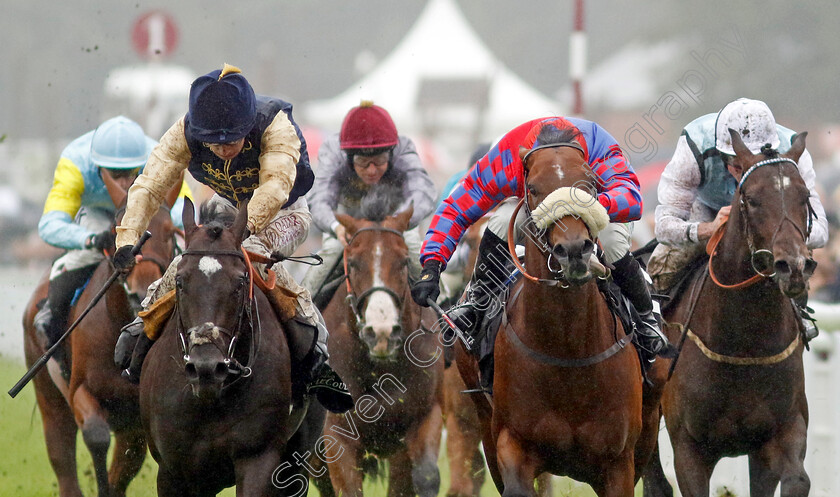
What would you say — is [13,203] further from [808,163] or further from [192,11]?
[808,163]

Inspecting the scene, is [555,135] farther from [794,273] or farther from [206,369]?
[206,369]

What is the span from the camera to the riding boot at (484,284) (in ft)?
18.8

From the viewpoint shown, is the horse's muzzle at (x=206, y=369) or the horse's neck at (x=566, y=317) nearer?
the horse's muzzle at (x=206, y=369)

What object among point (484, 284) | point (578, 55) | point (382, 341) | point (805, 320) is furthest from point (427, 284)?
point (578, 55)

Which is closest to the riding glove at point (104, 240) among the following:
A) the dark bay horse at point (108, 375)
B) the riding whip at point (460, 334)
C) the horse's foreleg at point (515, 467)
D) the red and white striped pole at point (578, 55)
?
the dark bay horse at point (108, 375)

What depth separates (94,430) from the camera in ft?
21.4

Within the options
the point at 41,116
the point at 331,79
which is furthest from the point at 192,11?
the point at 41,116

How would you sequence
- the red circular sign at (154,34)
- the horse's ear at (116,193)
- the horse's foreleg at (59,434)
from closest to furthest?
1. the horse's ear at (116,193)
2. the horse's foreleg at (59,434)
3. the red circular sign at (154,34)

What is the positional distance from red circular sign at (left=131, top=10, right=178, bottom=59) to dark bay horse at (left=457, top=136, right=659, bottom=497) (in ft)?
19.1

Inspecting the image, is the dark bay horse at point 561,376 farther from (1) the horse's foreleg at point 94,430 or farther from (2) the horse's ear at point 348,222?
(1) the horse's foreleg at point 94,430

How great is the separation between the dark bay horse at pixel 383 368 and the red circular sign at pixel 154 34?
3.85 metres

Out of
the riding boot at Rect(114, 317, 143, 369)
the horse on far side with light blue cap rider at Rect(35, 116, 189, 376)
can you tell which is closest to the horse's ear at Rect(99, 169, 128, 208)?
the horse on far side with light blue cap rider at Rect(35, 116, 189, 376)

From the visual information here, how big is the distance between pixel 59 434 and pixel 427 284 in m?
3.29

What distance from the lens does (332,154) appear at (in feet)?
26.1
